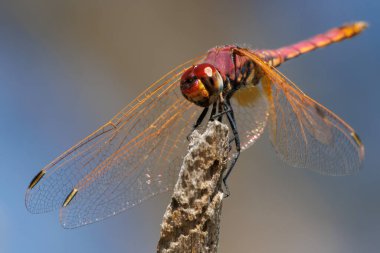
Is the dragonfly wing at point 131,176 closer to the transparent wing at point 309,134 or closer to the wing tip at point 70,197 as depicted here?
the wing tip at point 70,197

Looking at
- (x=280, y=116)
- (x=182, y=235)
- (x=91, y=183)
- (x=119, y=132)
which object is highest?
(x=280, y=116)

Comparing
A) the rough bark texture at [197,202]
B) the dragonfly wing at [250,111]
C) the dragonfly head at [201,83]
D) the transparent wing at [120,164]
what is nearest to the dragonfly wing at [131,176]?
the transparent wing at [120,164]

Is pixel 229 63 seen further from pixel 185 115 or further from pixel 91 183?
pixel 91 183

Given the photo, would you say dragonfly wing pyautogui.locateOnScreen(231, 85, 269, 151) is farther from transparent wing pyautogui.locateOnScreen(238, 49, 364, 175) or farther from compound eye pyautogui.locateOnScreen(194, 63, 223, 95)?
compound eye pyautogui.locateOnScreen(194, 63, 223, 95)

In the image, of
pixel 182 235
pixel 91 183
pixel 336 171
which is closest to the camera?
pixel 182 235

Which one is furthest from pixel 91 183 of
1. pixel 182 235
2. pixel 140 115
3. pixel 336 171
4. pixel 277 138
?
pixel 336 171

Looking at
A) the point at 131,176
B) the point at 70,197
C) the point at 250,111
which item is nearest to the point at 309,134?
the point at 250,111

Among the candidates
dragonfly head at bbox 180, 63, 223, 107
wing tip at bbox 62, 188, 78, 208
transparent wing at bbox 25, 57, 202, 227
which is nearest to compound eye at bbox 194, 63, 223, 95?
dragonfly head at bbox 180, 63, 223, 107
